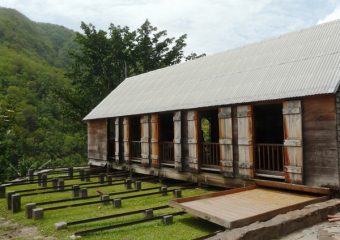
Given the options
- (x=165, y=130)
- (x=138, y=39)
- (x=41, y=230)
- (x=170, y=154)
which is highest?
(x=138, y=39)

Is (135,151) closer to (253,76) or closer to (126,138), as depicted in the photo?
(126,138)

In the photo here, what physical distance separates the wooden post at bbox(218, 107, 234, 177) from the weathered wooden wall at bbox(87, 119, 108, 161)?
10.8m

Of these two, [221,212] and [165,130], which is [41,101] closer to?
[165,130]

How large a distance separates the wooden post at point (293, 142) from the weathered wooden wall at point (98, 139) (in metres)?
13.6

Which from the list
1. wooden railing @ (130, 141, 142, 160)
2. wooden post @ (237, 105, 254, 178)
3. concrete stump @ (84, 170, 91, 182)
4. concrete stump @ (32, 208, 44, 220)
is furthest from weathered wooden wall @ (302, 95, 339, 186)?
concrete stump @ (84, 170, 91, 182)

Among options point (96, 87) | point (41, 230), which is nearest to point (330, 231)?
point (41, 230)

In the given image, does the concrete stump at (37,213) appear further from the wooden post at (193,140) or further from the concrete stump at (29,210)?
the wooden post at (193,140)

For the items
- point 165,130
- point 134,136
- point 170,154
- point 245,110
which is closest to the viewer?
point 245,110

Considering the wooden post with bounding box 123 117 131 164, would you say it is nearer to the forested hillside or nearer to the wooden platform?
the wooden platform

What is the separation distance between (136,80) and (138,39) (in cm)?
1624

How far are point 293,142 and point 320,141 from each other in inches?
31.7

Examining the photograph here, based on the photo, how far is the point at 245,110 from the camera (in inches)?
487

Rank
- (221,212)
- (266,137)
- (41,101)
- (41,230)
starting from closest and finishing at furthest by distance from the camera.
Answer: (221,212) → (41,230) → (266,137) → (41,101)

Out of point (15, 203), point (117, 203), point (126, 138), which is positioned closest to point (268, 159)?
point (117, 203)
